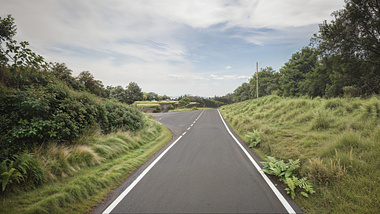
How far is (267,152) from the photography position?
6.82 m

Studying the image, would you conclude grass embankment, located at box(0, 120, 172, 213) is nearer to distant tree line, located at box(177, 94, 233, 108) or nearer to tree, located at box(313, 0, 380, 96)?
tree, located at box(313, 0, 380, 96)

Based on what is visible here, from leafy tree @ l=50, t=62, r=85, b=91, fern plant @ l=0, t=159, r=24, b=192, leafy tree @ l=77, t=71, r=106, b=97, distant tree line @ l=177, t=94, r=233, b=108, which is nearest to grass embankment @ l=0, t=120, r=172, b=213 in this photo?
fern plant @ l=0, t=159, r=24, b=192

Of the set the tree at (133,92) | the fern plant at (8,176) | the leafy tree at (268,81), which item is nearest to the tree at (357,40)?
the fern plant at (8,176)

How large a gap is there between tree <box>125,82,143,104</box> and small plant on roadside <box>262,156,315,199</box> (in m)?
54.6

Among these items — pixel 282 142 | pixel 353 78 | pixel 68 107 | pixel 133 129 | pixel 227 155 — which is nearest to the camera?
pixel 68 107

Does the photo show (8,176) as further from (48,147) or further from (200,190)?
(200,190)

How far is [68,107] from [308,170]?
26.2 ft

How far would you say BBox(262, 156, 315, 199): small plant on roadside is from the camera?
12.0 ft

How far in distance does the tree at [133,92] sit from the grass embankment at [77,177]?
51.3m

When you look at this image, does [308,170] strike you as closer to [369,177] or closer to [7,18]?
[369,177]

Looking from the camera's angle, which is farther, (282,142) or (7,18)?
(282,142)

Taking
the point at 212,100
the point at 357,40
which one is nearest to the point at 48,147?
the point at 357,40

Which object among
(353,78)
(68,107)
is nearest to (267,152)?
(68,107)

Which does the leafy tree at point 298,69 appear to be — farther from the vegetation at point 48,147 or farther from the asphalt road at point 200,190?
the vegetation at point 48,147
